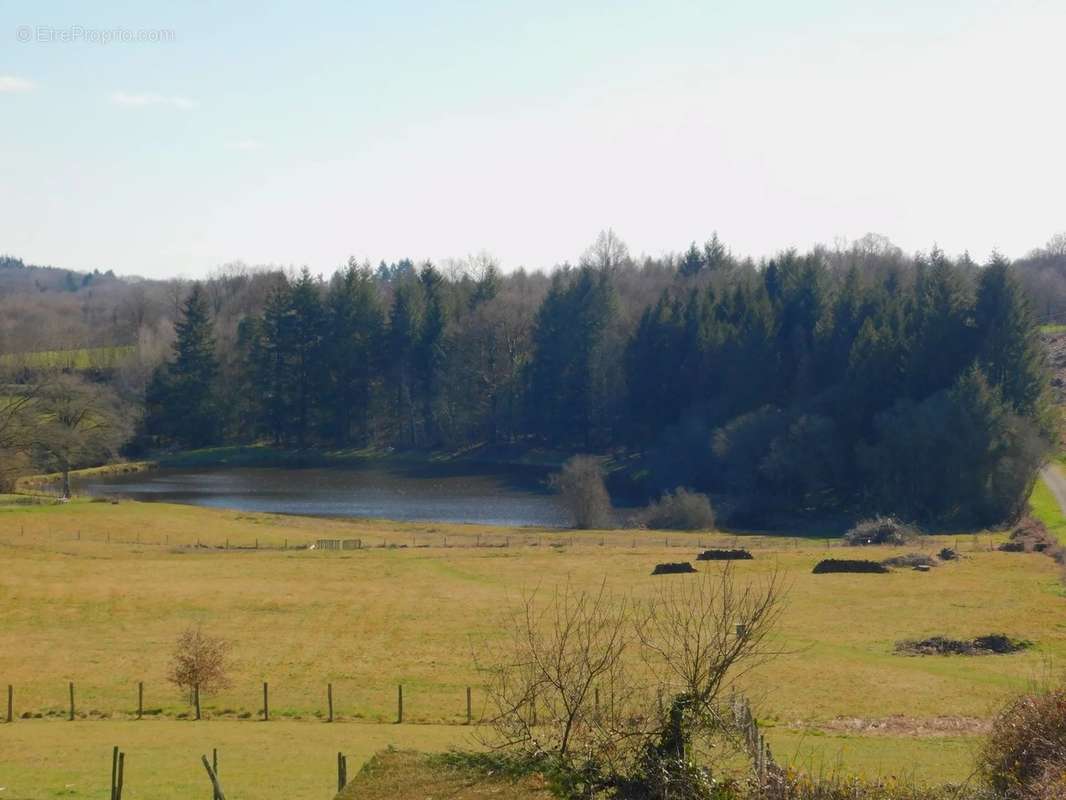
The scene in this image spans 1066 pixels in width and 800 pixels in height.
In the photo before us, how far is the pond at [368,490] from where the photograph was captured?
7988 centimetres

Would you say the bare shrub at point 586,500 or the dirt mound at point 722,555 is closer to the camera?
the dirt mound at point 722,555

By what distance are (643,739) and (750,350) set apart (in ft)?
259

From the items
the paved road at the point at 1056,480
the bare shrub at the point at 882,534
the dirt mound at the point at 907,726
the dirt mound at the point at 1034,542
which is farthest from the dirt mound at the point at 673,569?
the paved road at the point at 1056,480

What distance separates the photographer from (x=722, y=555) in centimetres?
5359

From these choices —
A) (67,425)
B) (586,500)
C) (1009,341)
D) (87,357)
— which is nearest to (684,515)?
(586,500)

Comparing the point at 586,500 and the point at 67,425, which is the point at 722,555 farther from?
the point at 67,425

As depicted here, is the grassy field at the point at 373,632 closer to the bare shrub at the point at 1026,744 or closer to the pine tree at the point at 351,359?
the bare shrub at the point at 1026,744

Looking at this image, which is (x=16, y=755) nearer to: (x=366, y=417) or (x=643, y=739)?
(x=643, y=739)

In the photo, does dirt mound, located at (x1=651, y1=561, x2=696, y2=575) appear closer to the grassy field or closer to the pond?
the grassy field

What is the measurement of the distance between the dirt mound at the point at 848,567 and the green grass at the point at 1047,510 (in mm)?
14831

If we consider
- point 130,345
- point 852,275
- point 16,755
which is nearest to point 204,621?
point 16,755

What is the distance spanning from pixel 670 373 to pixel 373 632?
66295 millimetres

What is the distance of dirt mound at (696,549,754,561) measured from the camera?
175ft

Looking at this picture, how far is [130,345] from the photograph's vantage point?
493 ft
